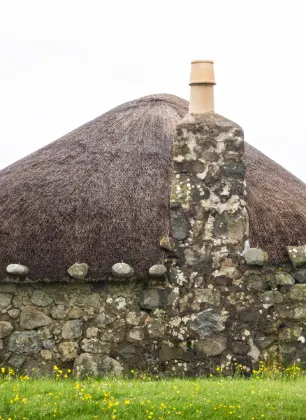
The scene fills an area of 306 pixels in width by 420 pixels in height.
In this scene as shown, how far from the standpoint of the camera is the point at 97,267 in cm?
1692

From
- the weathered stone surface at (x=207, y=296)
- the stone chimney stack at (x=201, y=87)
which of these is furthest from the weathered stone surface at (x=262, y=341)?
the stone chimney stack at (x=201, y=87)

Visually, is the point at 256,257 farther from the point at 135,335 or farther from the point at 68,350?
the point at 68,350

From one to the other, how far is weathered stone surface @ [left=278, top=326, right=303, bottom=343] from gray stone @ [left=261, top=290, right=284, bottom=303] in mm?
494

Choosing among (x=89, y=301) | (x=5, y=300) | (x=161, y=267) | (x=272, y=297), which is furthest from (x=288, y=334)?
(x=5, y=300)

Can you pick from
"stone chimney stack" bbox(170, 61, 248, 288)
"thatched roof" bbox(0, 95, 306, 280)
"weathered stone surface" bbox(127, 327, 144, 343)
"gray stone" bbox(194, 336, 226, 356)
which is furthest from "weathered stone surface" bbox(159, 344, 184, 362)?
"thatched roof" bbox(0, 95, 306, 280)

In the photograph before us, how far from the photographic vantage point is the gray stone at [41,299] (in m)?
17.1

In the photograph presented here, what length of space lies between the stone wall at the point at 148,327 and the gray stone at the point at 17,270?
16.1 inches

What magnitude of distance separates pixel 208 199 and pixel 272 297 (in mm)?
1986

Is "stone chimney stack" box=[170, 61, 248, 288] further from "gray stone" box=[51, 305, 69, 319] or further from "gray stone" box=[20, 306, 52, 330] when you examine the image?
"gray stone" box=[20, 306, 52, 330]

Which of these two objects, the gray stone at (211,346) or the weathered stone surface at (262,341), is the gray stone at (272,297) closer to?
the weathered stone surface at (262,341)

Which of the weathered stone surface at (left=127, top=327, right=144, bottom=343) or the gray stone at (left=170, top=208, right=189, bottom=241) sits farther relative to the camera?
the gray stone at (left=170, top=208, right=189, bottom=241)

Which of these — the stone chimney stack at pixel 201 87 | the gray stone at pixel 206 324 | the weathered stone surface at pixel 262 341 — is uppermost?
the stone chimney stack at pixel 201 87

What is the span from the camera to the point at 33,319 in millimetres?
17094

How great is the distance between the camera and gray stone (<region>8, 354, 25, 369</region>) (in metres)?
17.0
